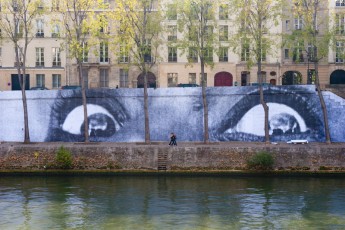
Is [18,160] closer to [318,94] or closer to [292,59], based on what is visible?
[318,94]

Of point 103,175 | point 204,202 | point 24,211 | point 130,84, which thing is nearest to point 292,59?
point 130,84

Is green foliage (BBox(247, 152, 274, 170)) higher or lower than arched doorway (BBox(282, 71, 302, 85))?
lower

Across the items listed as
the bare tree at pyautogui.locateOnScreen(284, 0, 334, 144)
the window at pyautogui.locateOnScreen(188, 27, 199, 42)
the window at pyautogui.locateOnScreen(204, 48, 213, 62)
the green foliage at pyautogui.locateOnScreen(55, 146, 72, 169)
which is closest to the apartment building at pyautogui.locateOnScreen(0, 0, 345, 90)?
the window at pyautogui.locateOnScreen(204, 48, 213, 62)

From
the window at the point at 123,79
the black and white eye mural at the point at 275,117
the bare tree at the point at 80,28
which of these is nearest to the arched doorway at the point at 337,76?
the black and white eye mural at the point at 275,117

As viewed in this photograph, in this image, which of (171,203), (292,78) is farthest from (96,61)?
(171,203)

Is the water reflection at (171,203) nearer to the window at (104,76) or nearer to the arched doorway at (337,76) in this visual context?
the window at (104,76)

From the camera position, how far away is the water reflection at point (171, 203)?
34.5 m

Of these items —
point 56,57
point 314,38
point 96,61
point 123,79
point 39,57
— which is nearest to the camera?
point 314,38

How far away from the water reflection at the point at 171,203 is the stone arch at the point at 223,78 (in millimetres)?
32782

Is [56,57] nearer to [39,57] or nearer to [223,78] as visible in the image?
[39,57]

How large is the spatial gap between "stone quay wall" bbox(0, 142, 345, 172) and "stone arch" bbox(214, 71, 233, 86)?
29252 mm

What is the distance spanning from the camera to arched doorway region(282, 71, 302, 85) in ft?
264

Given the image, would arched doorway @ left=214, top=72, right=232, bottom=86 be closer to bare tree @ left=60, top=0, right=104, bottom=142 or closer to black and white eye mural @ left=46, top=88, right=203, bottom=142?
black and white eye mural @ left=46, top=88, right=203, bottom=142

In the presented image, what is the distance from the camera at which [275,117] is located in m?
56.1
